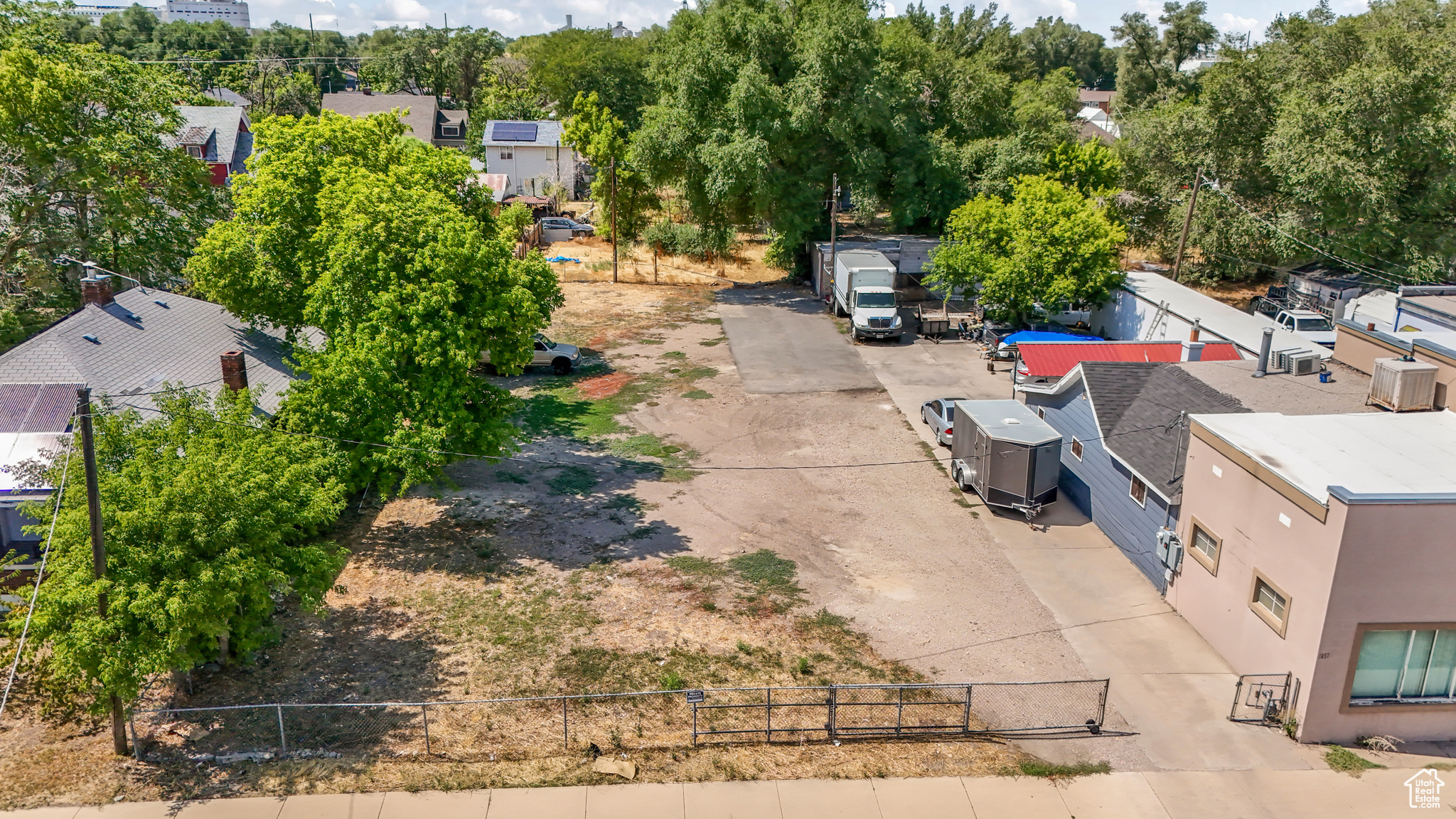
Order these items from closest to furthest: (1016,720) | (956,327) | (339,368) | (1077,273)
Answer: (1016,720), (339,368), (1077,273), (956,327)

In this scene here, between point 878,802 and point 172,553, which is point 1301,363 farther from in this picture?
point 172,553

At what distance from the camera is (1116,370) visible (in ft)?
79.1

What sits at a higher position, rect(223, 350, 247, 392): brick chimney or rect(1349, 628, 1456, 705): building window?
rect(223, 350, 247, 392): brick chimney

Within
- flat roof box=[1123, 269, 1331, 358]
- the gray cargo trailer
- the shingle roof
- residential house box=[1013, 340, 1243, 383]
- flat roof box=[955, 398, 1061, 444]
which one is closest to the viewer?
the gray cargo trailer

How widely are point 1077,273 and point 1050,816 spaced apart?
2800 centimetres

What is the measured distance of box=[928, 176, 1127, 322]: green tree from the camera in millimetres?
37125

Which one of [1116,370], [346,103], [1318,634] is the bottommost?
[1318,634]

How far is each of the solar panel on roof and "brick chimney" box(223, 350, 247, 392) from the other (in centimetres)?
5550

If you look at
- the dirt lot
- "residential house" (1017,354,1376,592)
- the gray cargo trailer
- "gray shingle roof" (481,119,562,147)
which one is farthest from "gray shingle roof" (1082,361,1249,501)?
"gray shingle roof" (481,119,562,147)

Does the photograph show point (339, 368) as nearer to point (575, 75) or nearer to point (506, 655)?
point (506, 655)

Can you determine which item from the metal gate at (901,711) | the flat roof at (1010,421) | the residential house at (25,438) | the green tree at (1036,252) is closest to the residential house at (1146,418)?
the flat roof at (1010,421)

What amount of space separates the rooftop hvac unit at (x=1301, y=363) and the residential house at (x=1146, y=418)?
24cm

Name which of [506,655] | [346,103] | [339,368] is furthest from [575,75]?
[506,655]

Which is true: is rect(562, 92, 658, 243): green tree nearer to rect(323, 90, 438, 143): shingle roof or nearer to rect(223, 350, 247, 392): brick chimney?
rect(323, 90, 438, 143): shingle roof
